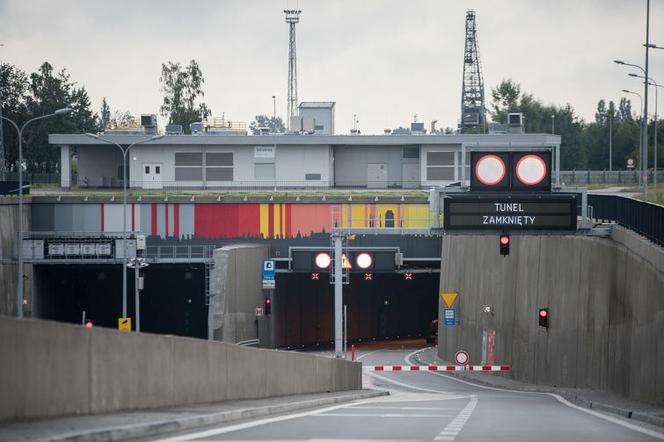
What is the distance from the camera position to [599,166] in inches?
5084

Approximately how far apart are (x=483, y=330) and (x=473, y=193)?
77.4ft

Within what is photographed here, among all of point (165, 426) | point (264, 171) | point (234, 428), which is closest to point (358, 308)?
point (264, 171)

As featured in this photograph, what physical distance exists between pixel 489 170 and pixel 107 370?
1755cm

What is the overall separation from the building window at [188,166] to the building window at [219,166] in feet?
1.73

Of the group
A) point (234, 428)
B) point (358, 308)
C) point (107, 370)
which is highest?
point (107, 370)

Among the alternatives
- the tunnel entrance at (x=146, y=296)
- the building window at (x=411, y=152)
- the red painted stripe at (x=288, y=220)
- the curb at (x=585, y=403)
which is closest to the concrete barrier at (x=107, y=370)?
the curb at (x=585, y=403)

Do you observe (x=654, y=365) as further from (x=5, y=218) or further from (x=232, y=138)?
(x=232, y=138)

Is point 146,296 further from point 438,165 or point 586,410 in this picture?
point 586,410

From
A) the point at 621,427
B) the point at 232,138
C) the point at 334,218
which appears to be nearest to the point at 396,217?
the point at 334,218

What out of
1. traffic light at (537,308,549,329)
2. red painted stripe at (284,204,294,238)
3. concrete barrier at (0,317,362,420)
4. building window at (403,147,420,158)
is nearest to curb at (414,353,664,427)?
traffic light at (537,308,549,329)

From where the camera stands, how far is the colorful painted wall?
73.2 metres

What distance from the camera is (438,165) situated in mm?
88188

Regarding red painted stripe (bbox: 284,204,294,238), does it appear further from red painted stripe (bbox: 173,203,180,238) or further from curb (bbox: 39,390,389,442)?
curb (bbox: 39,390,389,442)

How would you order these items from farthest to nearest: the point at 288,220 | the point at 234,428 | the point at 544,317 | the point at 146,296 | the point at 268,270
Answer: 1. the point at 146,296
2. the point at 288,220
3. the point at 268,270
4. the point at 544,317
5. the point at 234,428
